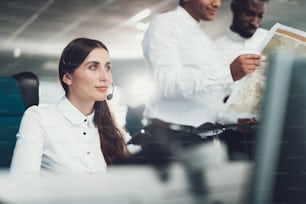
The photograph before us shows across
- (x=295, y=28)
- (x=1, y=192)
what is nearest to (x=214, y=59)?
(x=295, y=28)

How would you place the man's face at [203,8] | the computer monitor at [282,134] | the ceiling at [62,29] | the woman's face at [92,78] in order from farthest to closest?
1. the man's face at [203,8]
2. the woman's face at [92,78]
3. the ceiling at [62,29]
4. the computer monitor at [282,134]

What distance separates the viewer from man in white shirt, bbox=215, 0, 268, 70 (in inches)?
73.7

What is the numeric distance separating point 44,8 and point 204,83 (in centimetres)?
55

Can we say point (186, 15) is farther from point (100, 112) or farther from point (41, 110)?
point (41, 110)

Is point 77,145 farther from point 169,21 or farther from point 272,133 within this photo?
point 272,133

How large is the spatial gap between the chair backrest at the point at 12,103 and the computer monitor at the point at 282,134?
2.29 feet

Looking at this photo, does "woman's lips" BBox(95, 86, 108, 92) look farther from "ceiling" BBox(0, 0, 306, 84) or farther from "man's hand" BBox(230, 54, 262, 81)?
"man's hand" BBox(230, 54, 262, 81)

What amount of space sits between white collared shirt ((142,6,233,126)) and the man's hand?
0.9 inches

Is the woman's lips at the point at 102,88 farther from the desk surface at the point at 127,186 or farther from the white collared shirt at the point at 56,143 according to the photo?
the desk surface at the point at 127,186

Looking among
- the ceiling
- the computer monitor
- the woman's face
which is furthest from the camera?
the woman's face

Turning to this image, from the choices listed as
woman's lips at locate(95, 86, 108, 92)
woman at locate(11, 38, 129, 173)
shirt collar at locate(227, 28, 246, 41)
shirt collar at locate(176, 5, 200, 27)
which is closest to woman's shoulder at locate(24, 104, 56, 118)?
woman at locate(11, 38, 129, 173)

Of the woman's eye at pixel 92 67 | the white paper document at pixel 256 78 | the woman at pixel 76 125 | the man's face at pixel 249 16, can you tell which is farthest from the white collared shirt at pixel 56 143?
the man's face at pixel 249 16

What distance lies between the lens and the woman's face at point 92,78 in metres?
1.76

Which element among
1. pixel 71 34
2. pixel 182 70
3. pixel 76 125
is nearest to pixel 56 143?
pixel 76 125
